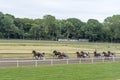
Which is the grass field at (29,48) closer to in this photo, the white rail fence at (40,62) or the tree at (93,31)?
the white rail fence at (40,62)

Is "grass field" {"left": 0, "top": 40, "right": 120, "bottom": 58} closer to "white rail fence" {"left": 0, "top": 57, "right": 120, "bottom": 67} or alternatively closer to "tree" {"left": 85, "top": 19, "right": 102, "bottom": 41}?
"white rail fence" {"left": 0, "top": 57, "right": 120, "bottom": 67}

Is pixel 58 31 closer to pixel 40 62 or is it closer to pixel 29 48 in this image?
pixel 29 48

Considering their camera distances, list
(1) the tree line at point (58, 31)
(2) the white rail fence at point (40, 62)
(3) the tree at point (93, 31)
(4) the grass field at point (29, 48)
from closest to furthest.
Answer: (2) the white rail fence at point (40, 62) → (4) the grass field at point (29, 48) → (1) the tree line at point (58, 31) → (3) the tree at point (93, 31)

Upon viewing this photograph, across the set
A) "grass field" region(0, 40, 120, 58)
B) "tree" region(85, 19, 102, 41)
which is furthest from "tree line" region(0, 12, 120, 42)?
"grass field" region(0, 40, 120, 58)

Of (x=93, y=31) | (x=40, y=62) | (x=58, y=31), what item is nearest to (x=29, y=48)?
(x=40, y=62)

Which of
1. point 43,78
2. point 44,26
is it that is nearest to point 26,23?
point 44,26

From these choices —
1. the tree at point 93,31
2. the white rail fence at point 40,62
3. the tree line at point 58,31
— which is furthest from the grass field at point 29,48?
the tree at point 93,31

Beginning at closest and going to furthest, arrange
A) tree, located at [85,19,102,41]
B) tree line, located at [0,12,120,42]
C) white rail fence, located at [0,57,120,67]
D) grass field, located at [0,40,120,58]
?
1. white rail fence, located at [0,57,120,67]
2. grass field, located at [0,40,120,58]
3. tree line, located at [0,12,120,42]
4. tree, located at [85,19,102,41]

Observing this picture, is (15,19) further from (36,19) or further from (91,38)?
(91,38)

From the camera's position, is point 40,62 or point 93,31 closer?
point 40,62

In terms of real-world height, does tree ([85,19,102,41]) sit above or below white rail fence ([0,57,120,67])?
above

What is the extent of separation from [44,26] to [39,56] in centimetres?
9447

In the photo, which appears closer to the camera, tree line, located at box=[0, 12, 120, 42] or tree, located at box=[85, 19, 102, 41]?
tree line, located at box=[0, 12, 120, 42]

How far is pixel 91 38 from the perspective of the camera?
128 m
